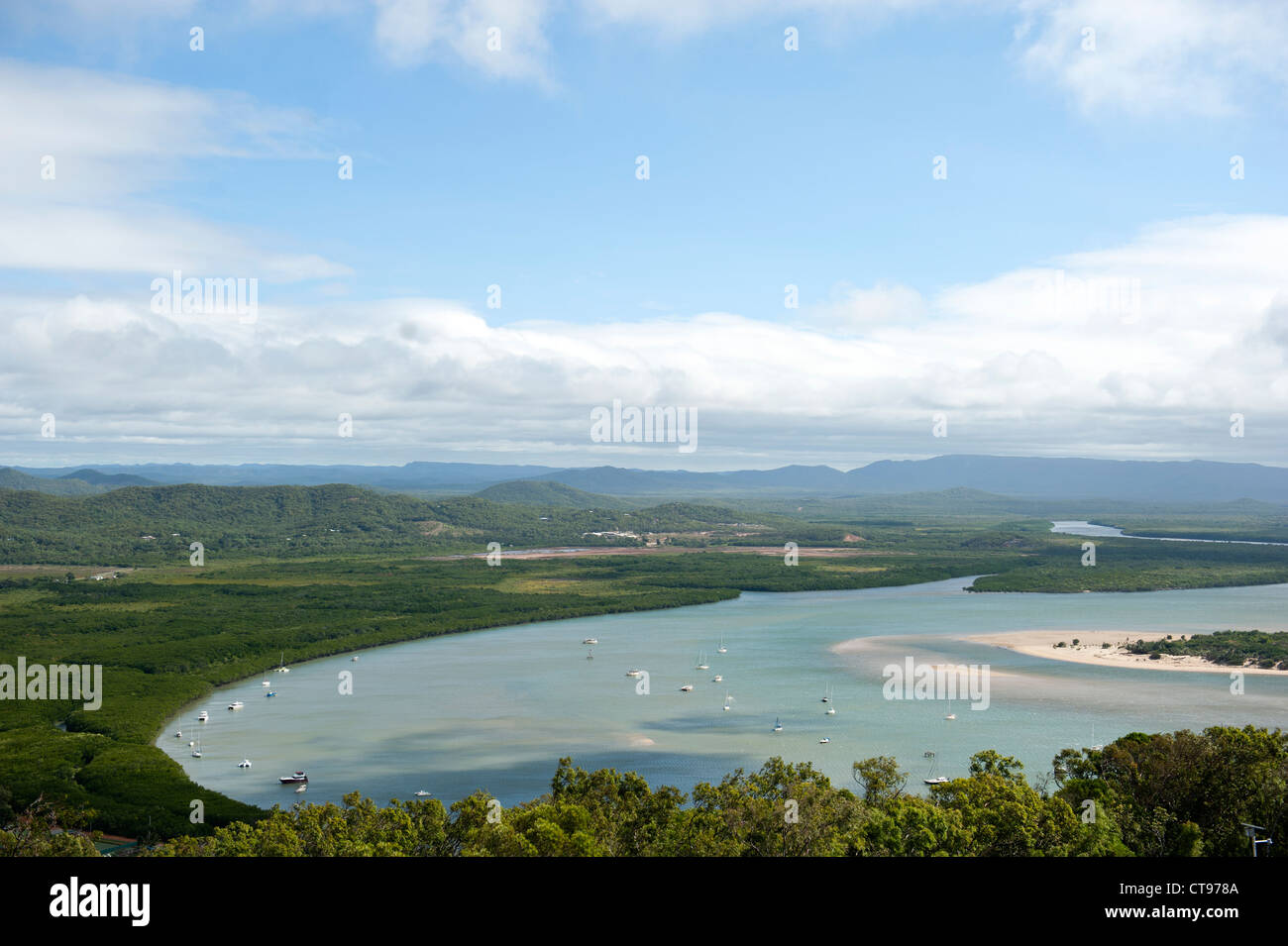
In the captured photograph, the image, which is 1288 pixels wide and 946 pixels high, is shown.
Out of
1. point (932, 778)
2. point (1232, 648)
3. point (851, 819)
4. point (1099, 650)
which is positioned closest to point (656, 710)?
point (932, 778)

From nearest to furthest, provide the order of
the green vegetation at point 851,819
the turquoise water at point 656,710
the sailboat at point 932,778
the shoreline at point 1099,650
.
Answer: the green vegetation at point 851,819 < the sailboat at point 932,778 < the turquoise water at point 656,710 < the shoreline at point 1099,650

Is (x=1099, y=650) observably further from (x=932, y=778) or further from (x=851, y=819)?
(x=851, y=819)

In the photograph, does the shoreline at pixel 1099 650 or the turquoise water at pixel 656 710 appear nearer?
the turquoise water at pixel 656 710

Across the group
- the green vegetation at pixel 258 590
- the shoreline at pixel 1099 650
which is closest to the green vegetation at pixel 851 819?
the green vegetation at pixel 258 590

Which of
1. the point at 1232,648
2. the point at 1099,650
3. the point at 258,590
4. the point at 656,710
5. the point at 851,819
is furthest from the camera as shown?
the point at 258,590

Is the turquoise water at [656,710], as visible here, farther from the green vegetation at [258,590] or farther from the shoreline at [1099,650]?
the green vegetation at [258,590]
